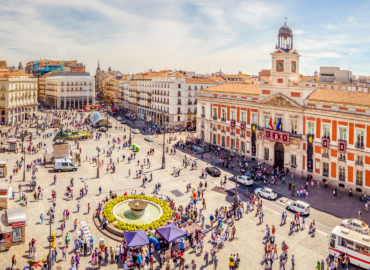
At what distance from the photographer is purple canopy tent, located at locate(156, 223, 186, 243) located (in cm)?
2500

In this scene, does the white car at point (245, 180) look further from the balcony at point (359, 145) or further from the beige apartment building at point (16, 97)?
the beige apartment building at point (16, 97)

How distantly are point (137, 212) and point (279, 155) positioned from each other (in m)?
26.1

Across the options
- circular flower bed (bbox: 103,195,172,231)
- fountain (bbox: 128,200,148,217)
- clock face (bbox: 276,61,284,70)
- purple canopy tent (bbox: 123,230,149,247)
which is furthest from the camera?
clock face (bbox: 276,61,284,70)

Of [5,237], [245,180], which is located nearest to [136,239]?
[5,237]

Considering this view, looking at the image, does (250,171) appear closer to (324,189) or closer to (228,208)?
(324,189)

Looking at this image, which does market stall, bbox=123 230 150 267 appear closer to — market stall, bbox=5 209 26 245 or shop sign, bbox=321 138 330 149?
market stall, bbox=5 209 26 245

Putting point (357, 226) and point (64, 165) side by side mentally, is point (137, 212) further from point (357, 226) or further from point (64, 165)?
point (357, 226)

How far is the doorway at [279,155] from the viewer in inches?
1866

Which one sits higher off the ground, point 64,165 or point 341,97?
point 341,97

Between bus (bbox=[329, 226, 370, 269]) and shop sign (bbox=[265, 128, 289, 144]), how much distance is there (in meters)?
21.6

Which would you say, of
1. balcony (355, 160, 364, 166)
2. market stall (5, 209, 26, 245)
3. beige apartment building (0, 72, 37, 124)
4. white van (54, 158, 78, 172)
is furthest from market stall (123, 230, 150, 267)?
beige apartment building (0, 72, 37, 124)

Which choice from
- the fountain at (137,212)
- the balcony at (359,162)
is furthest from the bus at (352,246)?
the fountain at (137,212)

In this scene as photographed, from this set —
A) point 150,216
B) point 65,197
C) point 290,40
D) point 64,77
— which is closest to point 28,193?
point 65,197

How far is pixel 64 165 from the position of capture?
45812 millimetres
